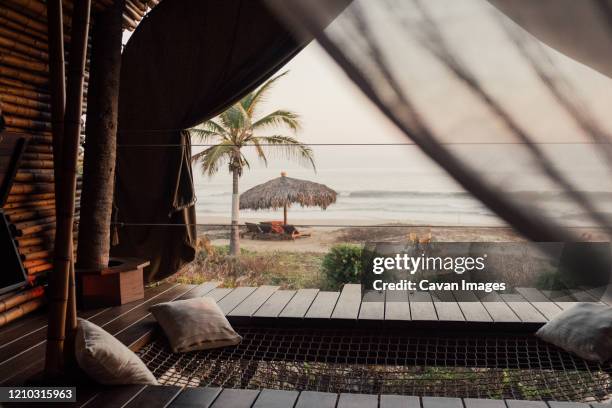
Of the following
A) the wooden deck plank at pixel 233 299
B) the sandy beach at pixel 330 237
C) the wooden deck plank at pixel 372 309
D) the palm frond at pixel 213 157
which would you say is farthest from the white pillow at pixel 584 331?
the sandy beach at pixel 330 237

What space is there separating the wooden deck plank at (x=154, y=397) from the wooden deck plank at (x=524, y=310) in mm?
1579

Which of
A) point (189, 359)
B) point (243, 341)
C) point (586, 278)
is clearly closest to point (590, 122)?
point (586, 278)

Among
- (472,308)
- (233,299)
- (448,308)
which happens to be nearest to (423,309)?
(448,308)

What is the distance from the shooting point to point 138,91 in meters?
3.37

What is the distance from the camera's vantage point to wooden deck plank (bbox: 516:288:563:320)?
8.53ft

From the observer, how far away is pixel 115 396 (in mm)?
1687

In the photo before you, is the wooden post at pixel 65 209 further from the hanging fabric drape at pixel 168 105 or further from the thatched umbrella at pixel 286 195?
the thatched umbrella at pixel 286 195

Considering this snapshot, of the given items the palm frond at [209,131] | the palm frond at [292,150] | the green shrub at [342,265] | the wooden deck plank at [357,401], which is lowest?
the green shrub at [342,265]

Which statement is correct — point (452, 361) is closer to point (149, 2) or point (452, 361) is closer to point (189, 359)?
point (189, 359)

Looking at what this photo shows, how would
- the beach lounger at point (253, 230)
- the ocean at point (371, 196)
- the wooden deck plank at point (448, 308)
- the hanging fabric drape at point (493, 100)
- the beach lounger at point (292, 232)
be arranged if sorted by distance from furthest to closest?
the beach lounger at point (253, 230)
the beach lounger at point (292, 232)
the ocean at point (371, 196)
the wooden deck plank at point (448, 308)
the hanging fabric drape at point (493, 100)

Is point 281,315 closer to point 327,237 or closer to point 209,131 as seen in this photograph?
point 209,131

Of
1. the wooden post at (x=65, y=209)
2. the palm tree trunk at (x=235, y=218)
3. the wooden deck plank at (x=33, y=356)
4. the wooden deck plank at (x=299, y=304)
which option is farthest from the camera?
the palm tree trunk at (x=235, y=218)

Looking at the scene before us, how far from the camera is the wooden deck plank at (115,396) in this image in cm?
163

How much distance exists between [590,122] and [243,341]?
1741 mm
